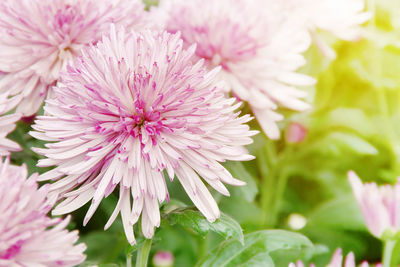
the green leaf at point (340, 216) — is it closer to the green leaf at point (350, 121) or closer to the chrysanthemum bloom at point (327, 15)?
the green leaf at point (350, 121)

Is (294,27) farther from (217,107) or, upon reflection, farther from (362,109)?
(362,109)

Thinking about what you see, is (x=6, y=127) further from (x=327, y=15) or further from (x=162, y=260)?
(x=327, y=15)

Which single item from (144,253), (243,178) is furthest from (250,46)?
(144,253)

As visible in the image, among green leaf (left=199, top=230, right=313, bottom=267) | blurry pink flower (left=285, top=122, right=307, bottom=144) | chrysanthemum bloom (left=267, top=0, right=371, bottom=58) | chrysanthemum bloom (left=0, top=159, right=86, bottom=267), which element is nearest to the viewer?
chrysanthemum bloom (left=0, top=159, right=86, bottom=267)

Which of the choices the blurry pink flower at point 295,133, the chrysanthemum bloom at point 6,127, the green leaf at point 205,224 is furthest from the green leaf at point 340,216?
the chrysanthemum bloom at point 6,127

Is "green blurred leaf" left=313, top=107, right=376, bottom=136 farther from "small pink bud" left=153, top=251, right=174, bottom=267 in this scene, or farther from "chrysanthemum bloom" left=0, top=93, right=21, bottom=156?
"chrysanthemum bloom" left=0, top=93, right=21, bottom=156

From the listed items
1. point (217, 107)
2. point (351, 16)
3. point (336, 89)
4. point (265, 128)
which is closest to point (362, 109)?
point (336, 89)

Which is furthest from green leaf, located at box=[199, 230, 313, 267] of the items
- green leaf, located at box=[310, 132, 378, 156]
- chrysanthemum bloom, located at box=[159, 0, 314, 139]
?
green leaf, located at box=[310, 132, 378, 156]
